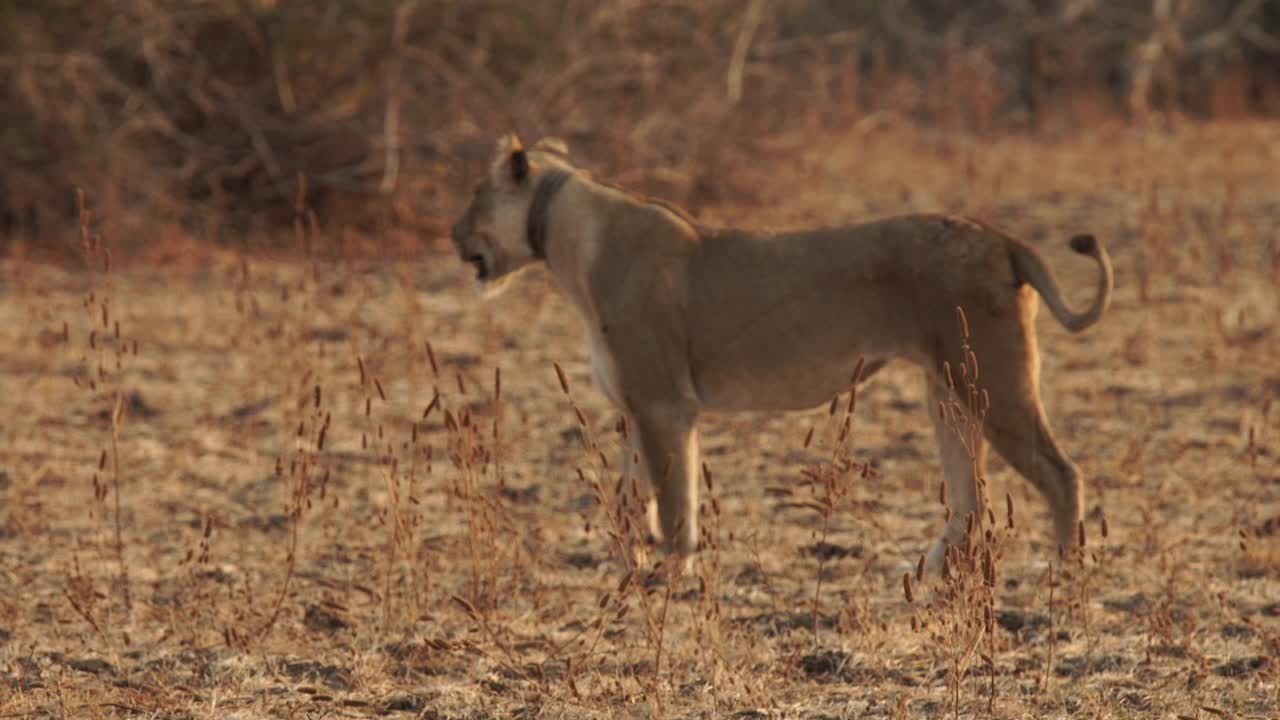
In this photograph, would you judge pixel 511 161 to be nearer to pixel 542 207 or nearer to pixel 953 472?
pixel 542 207

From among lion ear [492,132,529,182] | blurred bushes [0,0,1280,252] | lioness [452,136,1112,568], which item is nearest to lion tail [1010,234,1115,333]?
lioness [452,136,1112,568]

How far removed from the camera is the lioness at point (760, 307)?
555cm

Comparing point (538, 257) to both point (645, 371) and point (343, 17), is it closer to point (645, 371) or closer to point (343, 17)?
point (645, 371)

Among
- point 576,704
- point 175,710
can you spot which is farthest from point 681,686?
point 175,710

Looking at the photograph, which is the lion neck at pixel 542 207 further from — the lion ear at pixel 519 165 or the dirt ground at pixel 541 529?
the dirt ground at pixel 541 529

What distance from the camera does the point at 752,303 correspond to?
5.82m

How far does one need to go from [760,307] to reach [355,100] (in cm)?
695

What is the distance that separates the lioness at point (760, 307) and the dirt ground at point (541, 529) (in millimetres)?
292

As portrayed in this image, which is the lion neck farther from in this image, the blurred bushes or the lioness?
the blurred bushes

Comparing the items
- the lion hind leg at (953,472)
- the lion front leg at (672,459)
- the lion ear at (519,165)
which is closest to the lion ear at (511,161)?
the lion ear at (519,165)

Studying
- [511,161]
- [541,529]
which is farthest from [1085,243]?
[541,529]

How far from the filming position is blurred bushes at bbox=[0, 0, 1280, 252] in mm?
11117

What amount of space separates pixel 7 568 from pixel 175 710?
5.30ft

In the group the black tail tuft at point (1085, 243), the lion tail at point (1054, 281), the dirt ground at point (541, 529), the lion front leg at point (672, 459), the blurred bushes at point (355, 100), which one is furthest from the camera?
the blurred bushes at point (355, 100)
